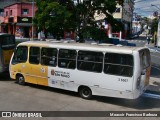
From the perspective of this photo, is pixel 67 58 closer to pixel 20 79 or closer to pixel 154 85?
pixel 20 79

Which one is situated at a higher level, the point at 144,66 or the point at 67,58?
the point at 67,58

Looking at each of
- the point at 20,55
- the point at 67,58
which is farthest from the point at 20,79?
the point at 67,58

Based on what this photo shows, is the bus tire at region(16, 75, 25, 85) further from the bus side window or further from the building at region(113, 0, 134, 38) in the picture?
the building at region(113, 0, 134, 38)

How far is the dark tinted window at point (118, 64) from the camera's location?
35.7 ft

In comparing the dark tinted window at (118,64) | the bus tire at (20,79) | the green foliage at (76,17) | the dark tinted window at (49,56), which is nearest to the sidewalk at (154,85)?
the dark tinted window at (118,64)

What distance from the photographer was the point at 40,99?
11766 mm

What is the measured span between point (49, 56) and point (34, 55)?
89 cm

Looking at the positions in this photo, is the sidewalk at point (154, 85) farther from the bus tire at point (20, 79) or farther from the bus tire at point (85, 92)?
the bus tire at point (20, 79)

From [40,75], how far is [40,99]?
1.85 metres

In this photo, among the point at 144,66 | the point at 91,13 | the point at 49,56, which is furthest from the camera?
the point at 91,13

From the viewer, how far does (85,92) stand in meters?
12.2

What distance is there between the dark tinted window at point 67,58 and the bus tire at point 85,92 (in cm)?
102

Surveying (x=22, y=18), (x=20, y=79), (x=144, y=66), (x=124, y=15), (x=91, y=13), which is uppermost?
(x=124, y=15)

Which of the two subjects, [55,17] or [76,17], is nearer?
[55,17]
